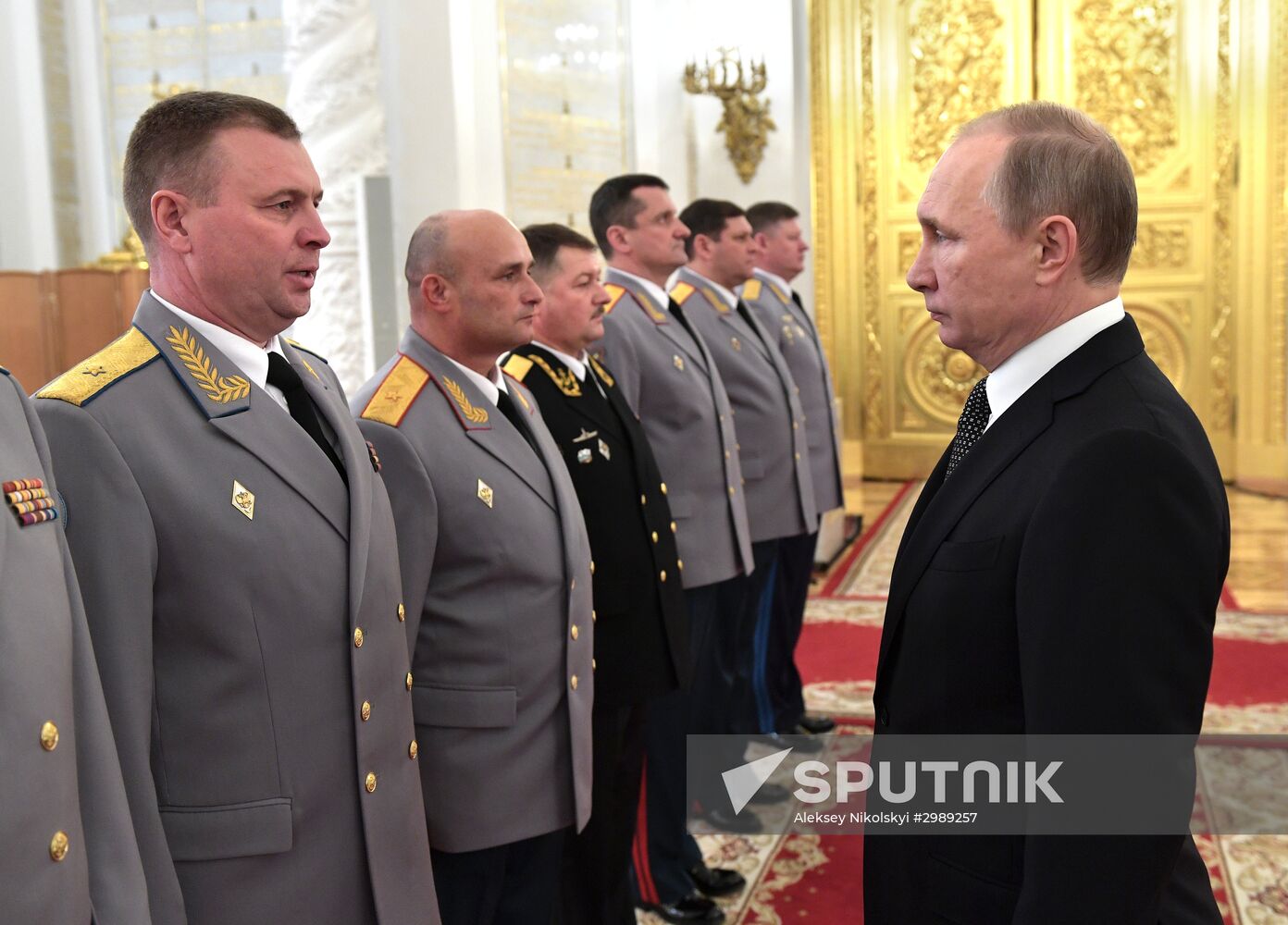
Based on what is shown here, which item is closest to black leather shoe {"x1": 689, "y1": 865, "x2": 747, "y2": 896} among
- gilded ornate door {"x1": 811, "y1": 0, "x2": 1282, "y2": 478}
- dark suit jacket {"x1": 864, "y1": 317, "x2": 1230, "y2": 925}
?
dark suit jacket {"x1": 864, "y1": 317, "x2": 1230, "y2": 925}

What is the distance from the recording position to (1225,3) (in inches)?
300

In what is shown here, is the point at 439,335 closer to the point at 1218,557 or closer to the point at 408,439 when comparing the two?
the point at 408,439

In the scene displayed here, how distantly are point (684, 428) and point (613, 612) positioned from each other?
0.91 m

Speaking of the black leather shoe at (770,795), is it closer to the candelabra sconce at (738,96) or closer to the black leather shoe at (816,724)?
the black leather shoe at (816,724)

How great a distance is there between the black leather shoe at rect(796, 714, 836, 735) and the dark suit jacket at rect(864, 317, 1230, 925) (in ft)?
8.85

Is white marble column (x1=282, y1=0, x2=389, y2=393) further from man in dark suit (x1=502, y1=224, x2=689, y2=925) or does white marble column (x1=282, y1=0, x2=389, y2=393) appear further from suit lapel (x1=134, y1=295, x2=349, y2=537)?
suit lapel (x1=134, y1=295, x2=349, y2=537)

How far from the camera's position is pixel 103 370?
1377 millimetres

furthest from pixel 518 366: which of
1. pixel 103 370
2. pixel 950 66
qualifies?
pixel 950 66

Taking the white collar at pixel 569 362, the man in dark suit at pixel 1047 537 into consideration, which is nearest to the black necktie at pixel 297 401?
the man in dark suit at pixel 1047 537

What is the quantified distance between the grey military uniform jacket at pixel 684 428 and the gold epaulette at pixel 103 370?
171cm

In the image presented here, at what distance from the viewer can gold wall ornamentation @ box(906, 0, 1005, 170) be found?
26.8 feet

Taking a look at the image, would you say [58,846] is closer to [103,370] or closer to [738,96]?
[103,370]

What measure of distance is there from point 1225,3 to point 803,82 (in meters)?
3.00

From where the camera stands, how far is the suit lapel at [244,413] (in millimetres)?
1411
